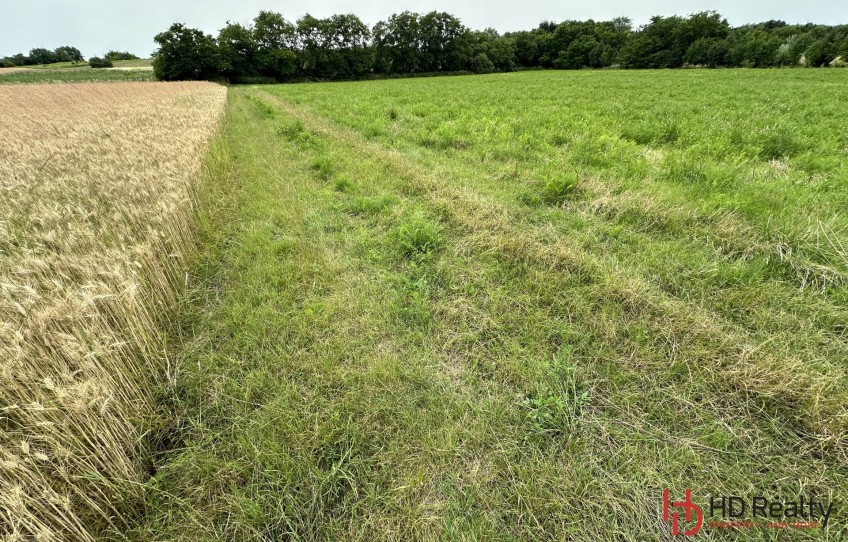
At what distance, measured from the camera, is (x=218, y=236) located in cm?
473

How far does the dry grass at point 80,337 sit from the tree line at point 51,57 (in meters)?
121

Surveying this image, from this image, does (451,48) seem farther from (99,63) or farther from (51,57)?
(51,57)

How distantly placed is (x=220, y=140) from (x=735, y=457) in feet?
39.3

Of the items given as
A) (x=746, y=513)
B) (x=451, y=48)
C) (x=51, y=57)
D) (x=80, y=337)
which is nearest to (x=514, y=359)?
(x=746, y=513)

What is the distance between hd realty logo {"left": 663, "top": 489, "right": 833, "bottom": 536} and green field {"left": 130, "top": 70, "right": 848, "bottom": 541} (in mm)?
42

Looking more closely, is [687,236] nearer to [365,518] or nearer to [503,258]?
[503,258]

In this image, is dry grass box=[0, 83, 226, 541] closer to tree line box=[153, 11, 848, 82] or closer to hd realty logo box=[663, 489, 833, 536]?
hd realty logo box=[663, 489, 833, 536]

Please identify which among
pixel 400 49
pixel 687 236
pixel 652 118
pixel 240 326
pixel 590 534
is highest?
pixel 400 49

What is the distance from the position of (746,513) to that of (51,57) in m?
155

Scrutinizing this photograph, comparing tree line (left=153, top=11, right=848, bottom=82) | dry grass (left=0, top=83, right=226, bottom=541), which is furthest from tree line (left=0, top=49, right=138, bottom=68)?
dry grass (left=0, top=83, right=226, bottom=541)

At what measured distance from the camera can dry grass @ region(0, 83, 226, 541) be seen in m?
1.57

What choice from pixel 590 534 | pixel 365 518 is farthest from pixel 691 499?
pixel 365 518

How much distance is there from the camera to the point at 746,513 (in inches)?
69.2

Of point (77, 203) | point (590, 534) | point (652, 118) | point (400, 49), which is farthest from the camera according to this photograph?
point (400, 49)
